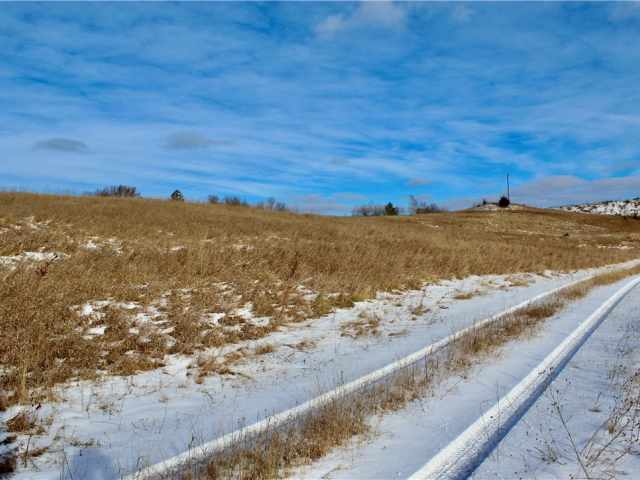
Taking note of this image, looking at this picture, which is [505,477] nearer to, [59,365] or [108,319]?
[59,365]

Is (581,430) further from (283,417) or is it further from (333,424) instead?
(283,417)

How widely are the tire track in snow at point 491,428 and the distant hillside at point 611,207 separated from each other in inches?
4801

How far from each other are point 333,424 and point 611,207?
445 ft

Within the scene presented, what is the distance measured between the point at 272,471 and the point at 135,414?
2637 millimetres

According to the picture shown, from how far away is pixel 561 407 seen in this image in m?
5.66

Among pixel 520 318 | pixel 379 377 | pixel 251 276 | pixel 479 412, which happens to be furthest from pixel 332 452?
pixel 251 276

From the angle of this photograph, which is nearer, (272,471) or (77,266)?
(272,471)

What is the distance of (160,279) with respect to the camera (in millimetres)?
12625

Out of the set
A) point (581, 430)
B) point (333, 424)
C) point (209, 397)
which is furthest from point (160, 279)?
point (581, 430)

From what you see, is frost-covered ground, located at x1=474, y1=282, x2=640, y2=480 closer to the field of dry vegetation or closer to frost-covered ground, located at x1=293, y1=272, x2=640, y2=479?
frost-covered ground, located at x1=293, y1=272, x2=640, y2=479

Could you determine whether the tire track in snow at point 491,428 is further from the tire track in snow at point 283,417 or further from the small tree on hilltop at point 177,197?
the small tree on hilltop at point 177,197

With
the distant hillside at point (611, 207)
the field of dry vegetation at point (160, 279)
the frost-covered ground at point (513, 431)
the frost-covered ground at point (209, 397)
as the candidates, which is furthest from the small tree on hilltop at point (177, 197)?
the distant hillside at point (611, 207)

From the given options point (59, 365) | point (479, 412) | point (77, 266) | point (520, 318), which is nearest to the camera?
point (479, 412)

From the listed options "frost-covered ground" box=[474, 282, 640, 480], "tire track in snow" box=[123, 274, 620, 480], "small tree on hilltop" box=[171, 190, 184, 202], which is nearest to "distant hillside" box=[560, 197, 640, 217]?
"small tree on hilltop" box=[171, 190, 184, 202]
